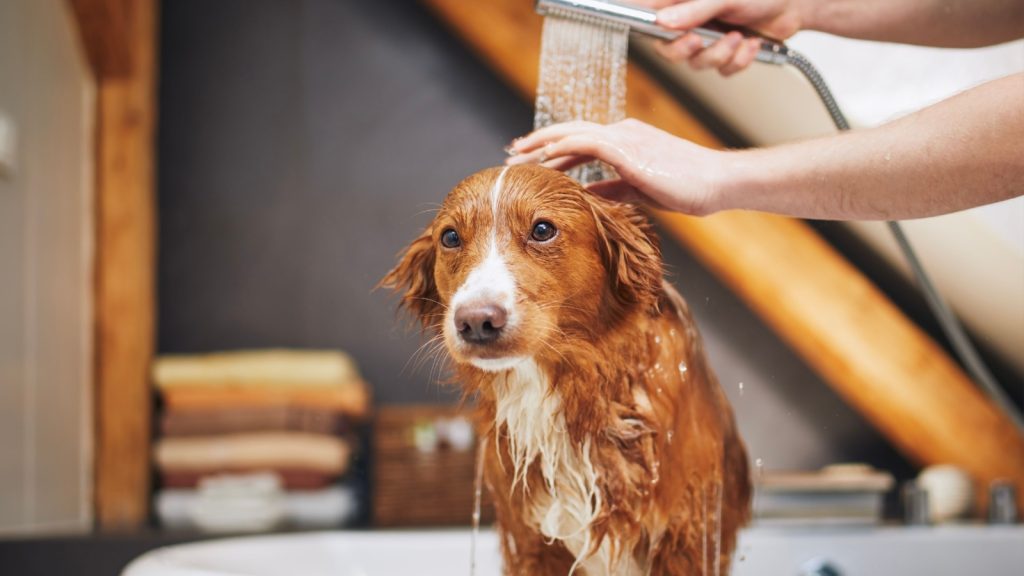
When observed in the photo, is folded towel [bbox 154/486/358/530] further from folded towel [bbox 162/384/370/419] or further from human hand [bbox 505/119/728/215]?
human hand [bbox 505/119/728/215]

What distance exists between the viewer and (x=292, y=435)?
8.35 feet

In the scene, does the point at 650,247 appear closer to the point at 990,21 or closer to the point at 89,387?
the point at 990,21

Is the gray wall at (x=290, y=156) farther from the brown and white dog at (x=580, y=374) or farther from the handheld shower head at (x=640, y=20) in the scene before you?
the brown and white dog at (x=580, y=374)

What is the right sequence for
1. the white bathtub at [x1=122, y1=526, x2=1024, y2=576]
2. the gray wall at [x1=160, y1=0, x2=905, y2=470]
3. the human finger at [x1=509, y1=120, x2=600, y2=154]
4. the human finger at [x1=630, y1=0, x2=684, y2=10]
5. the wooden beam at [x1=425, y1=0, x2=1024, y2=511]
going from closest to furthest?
the human finger at [x1=509, y1=120, x2=600, y2=154] → the human finger at [x1=630, y1=0, x2=684, y2=10] → the white bathtub at [x1=122, y1=526, x2=1024, y2=576] → the wooden beam at [x1=425, y1=0, x2=1024, y2=511] → the gray wall at [x1=160, y1=0, x2=905, y2=470]

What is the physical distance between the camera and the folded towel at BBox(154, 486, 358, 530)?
2.51 m

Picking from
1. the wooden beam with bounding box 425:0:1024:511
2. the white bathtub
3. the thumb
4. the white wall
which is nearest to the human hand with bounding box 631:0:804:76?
the thumb

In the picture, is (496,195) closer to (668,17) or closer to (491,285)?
(491,285)

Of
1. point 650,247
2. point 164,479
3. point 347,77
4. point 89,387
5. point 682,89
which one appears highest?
point 347,77

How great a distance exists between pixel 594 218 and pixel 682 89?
0.40m

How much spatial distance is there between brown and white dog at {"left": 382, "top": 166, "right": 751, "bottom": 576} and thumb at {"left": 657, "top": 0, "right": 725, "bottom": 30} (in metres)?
0.30

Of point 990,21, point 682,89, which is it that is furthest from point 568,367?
point 990,21

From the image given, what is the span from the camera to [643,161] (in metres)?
0.85

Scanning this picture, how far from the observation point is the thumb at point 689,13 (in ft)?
3.43

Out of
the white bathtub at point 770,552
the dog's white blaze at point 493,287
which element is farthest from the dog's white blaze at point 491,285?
the white bathtub at point 770,552
